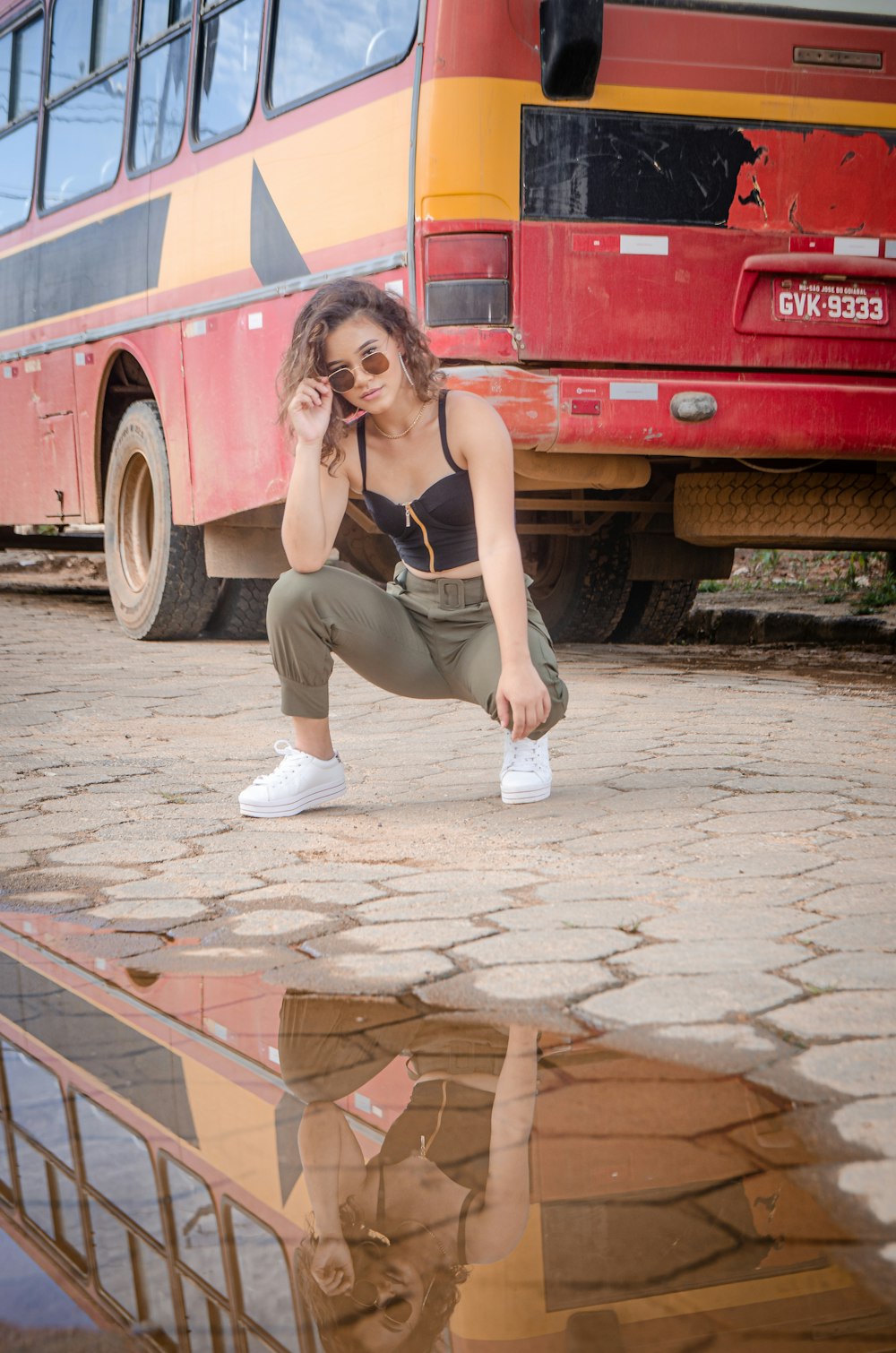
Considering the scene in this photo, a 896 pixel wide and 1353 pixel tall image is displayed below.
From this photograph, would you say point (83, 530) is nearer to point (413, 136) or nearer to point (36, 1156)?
point (413, 136)

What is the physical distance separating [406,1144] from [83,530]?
11403 millimetres

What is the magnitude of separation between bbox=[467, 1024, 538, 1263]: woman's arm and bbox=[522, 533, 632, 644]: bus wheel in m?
5.26

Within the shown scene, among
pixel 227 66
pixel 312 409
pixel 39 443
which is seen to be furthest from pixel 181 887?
pixel 39 443

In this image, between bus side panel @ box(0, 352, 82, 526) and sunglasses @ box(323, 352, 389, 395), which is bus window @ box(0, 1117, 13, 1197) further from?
bus side panel @ box(0, 352, 82, 526)

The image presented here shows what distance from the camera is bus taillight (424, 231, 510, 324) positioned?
4.80 metres

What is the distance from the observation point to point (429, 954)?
2.23 metres

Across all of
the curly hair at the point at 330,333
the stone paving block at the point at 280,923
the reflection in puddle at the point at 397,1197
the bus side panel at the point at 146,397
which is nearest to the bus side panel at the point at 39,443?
the bus side panel at the point at 146,397

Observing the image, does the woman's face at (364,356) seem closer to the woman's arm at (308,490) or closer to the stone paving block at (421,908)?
the woman's arm at (308,490)

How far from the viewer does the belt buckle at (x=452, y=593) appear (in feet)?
10.9

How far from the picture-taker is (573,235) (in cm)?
484

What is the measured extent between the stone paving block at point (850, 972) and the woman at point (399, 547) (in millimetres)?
1047

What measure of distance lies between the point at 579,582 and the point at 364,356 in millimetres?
4131

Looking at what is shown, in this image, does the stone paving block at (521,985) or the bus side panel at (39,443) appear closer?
the stone paving block at (521,985)

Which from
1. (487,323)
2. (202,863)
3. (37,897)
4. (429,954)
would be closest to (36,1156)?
(429,954)
